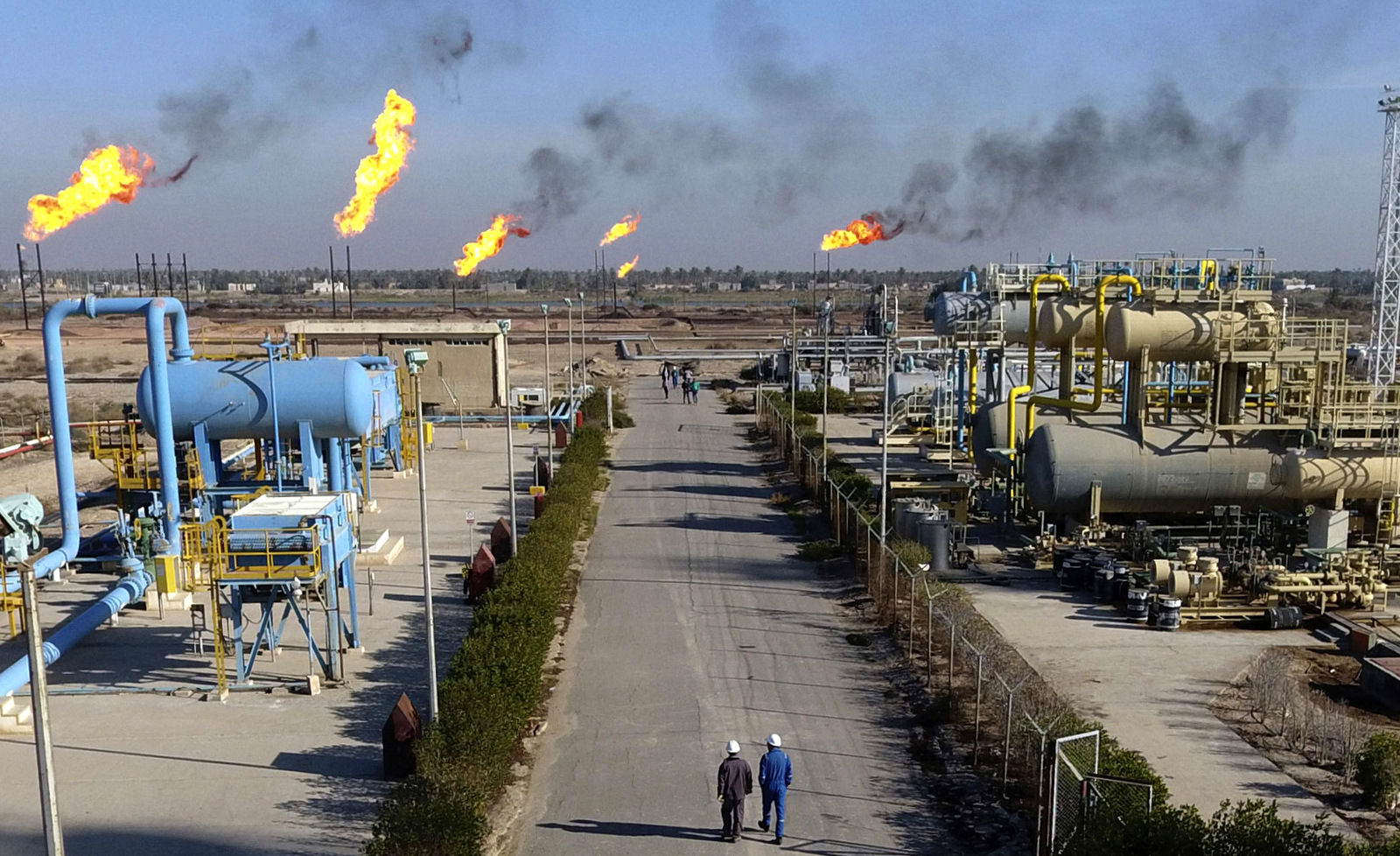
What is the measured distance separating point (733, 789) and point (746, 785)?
6.7 inches

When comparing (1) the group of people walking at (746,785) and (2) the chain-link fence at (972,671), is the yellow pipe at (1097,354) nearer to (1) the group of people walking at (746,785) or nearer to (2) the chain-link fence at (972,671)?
(2) the chain-link fence at (972,671)

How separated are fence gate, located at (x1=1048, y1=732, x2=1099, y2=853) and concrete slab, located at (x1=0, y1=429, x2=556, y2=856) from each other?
811 centimetres

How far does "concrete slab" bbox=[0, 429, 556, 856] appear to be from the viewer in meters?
14.0

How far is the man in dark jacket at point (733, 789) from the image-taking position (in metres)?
13.2

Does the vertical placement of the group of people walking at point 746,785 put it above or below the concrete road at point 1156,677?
above

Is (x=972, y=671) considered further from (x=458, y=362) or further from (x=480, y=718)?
(x=458, y=362)

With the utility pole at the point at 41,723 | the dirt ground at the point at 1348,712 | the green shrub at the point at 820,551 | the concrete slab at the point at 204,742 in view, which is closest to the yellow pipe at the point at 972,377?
the green shrub at the point at 820,551

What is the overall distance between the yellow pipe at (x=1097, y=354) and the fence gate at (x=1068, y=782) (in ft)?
50.3

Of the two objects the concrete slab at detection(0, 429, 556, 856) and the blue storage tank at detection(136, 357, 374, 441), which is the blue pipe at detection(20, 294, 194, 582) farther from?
the concrete slab at detection(0, 429, 556, 856)

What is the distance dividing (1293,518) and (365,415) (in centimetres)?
2089

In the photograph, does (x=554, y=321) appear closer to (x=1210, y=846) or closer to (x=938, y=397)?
(x=938, y=397)

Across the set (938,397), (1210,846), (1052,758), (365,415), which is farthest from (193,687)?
(938,397)

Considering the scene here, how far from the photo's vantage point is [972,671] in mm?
18016

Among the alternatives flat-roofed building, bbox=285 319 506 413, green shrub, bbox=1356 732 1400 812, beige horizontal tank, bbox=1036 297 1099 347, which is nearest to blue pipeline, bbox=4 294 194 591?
beige horizontal tank, bbox=1036 297 1099 347
